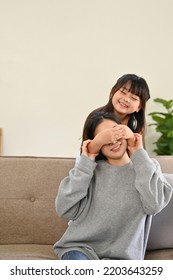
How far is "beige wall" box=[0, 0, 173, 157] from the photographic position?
12.0 feet

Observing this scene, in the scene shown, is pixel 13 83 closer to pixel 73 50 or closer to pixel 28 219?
pixel 73 50

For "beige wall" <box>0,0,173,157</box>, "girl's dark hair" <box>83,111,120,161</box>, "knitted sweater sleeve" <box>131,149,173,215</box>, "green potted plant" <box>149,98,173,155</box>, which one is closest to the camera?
"knitted sweater sleeve" <box>131,149,173,215</box>

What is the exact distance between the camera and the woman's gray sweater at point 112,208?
4.24 ft

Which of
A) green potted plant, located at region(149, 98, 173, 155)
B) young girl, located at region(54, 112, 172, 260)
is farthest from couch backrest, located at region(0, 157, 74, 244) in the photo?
green potted plant, located at region(149, 98, 173, 155)

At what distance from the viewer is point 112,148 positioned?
1.32 m

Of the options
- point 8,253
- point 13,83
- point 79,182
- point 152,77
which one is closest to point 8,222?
point 8,253

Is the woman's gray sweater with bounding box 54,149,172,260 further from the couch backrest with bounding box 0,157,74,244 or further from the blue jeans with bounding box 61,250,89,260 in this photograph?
the couch backrest with bounding box 0,157,74,244

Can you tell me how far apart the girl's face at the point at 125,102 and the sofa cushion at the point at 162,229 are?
0.38m

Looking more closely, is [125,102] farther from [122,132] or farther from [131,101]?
[122,132]

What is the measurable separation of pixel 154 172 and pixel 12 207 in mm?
623

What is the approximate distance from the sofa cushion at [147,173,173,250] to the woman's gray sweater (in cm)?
17

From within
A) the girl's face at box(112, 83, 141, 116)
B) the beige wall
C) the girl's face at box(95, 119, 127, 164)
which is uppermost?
the beige wall

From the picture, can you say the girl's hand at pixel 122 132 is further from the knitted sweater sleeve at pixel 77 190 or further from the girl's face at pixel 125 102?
the girl's face at pixel 125 102

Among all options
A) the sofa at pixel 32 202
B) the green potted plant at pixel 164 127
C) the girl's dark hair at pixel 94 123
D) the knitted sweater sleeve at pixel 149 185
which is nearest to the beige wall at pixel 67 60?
the green potted plant at pixel 164 127
